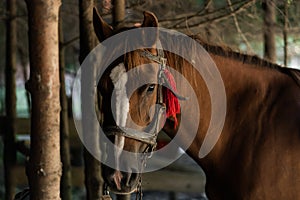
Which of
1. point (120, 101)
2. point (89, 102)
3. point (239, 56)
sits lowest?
point (89, 102)

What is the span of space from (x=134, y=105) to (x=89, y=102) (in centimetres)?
168

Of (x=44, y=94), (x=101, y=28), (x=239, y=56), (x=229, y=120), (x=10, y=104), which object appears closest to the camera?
(x=44, y=94)

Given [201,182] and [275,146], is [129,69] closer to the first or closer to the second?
[275,146]

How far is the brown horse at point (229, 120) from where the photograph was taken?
3271 mm

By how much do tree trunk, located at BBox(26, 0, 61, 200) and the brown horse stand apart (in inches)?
14.9

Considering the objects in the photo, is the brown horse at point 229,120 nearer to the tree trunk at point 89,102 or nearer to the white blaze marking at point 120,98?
the white blaze marking at point 120,98

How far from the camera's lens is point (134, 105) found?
10.7ft

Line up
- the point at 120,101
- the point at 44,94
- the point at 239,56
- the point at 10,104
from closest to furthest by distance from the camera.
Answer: the point at 44,94, the point at 120,101, the point at 239,56, the point at 10,104

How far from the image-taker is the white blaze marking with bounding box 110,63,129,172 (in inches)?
126

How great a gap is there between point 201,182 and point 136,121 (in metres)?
5.11

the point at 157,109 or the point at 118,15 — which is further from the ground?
the point at 118,15

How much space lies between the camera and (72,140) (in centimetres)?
1027

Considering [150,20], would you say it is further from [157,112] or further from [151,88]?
[157,112]

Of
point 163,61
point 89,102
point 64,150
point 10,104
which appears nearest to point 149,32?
point 163,61
